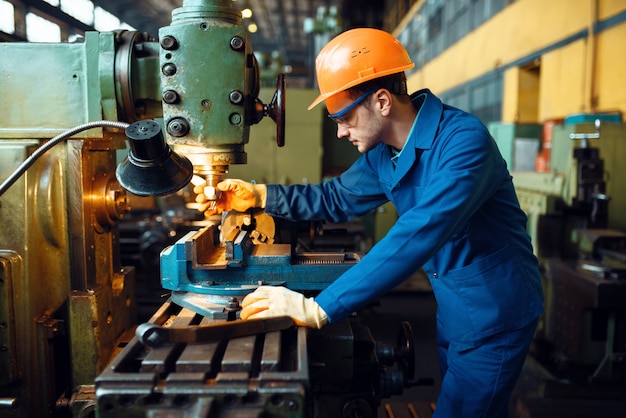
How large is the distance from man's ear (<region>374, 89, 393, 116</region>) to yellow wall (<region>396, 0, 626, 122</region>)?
3345mm

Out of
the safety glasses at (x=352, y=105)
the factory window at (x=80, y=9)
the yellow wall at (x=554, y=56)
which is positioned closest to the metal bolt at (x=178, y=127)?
the safety glasses at (x=352, y=105)

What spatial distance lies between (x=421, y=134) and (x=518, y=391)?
172 centimetres

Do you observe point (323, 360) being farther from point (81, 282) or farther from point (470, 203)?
point (81, 282)

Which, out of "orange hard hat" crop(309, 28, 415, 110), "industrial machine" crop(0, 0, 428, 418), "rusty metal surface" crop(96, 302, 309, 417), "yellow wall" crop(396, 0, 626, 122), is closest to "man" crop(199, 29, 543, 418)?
"orange hard hat" crop(309, 28, 415, 110)

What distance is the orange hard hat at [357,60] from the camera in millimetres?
1158

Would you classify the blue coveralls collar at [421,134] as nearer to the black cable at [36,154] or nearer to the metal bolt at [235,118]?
the metal bolt at [235,118]

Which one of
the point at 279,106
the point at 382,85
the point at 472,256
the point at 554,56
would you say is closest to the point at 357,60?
the point at 382,85

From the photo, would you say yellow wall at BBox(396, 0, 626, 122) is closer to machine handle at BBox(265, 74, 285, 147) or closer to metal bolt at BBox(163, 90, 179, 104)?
machine handle at BBox(265, 74, 285, 147)

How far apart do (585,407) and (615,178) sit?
1.25 metres

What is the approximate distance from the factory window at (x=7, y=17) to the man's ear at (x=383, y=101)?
1.05 m

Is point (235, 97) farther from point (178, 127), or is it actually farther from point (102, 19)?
point (102, 19)

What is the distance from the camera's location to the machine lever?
Answer: 0.87m

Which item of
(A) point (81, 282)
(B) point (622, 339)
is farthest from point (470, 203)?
(B) point (622, 339)

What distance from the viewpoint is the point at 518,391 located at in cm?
243
